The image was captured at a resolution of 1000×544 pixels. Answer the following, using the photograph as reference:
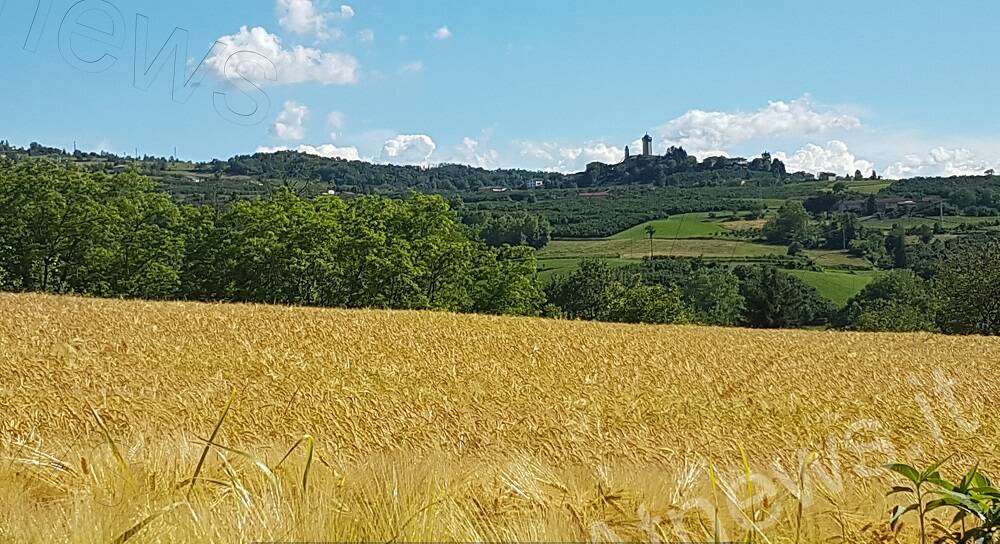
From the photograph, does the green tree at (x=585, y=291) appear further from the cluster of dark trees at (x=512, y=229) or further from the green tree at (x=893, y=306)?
the green tree at (x=893, y=306)

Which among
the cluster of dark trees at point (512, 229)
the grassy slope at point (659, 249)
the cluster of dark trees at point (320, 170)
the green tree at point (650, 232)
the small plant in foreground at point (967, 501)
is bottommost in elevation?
the grassy slope at point (659, 249)

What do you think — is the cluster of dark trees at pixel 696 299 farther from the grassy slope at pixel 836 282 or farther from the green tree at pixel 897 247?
the green tree at pixel 897 247

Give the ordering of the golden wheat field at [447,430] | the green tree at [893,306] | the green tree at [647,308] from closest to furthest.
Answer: the golden wheat field at [447,430] < the green tree at [893,306] < the green tree at [647,308]

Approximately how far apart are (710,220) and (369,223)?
101m

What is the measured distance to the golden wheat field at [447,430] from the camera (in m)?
2.44

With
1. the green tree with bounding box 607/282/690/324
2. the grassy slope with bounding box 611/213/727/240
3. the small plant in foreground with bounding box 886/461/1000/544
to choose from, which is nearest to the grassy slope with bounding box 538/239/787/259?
the grassy slope with bounding box 611/213/727/240

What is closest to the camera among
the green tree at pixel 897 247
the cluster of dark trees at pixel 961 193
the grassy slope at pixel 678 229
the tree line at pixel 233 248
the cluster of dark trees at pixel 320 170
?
the tree line at pixel 233 248

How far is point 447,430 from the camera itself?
7125 mm

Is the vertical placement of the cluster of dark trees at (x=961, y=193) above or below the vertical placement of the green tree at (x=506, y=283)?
above

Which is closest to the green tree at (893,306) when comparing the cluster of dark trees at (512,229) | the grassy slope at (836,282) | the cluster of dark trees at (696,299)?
the grassy slope at (836,282)

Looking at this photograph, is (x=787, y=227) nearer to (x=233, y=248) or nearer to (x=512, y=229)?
(x=512, y=229)

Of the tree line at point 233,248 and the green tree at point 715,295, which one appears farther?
the green tree at point 715,295

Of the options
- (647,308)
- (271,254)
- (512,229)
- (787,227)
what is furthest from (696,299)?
(271,254)

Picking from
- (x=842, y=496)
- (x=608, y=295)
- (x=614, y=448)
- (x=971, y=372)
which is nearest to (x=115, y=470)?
(x=842, y=496)
